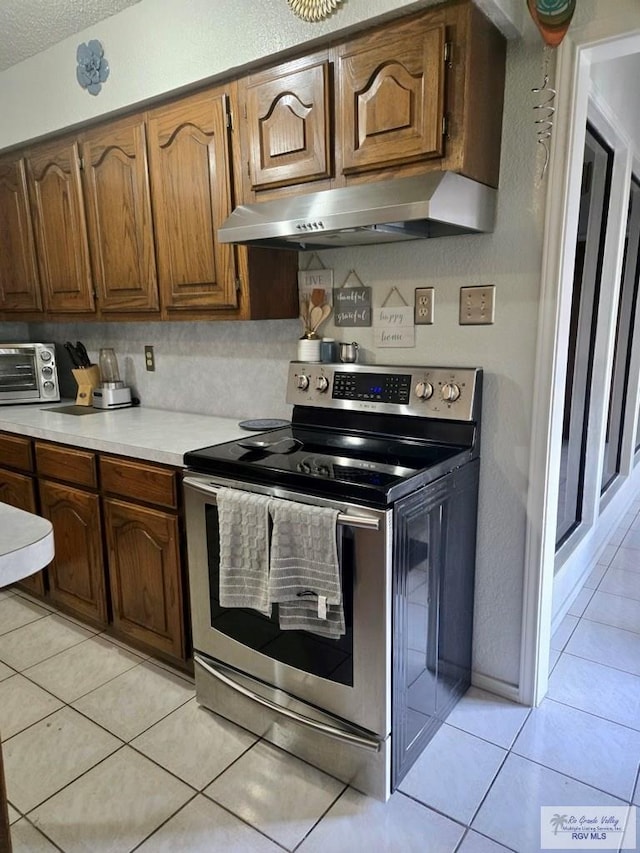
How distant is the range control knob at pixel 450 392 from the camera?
1.82 metres

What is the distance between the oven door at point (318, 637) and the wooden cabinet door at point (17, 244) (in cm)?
170

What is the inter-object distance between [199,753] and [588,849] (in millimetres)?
1089

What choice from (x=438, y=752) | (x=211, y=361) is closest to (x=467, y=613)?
(x=438, y=752)

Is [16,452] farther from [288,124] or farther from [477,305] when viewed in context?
[477,305]

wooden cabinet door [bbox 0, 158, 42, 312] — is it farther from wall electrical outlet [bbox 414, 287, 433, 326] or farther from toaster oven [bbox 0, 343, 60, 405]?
wall electrical outlet [bbox 414, 287, 433, 326]

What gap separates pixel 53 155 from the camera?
2.56 metres

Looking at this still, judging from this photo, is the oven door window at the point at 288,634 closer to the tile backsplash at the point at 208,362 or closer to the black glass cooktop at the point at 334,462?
the black glass cooktop at the point at 334,462

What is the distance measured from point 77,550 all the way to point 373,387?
4.55 feet

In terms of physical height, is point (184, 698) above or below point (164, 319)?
below

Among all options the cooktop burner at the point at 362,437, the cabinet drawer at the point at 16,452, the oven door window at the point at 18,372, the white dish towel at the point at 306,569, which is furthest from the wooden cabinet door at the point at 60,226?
the white dish towel at the point at 306,569

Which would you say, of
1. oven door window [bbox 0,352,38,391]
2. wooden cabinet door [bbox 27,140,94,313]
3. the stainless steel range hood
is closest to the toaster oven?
oven door window [bbox 0,352,38,391]

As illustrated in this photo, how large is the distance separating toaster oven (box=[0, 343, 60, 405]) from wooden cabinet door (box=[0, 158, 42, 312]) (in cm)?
22

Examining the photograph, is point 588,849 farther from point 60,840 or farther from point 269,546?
point 60,840
